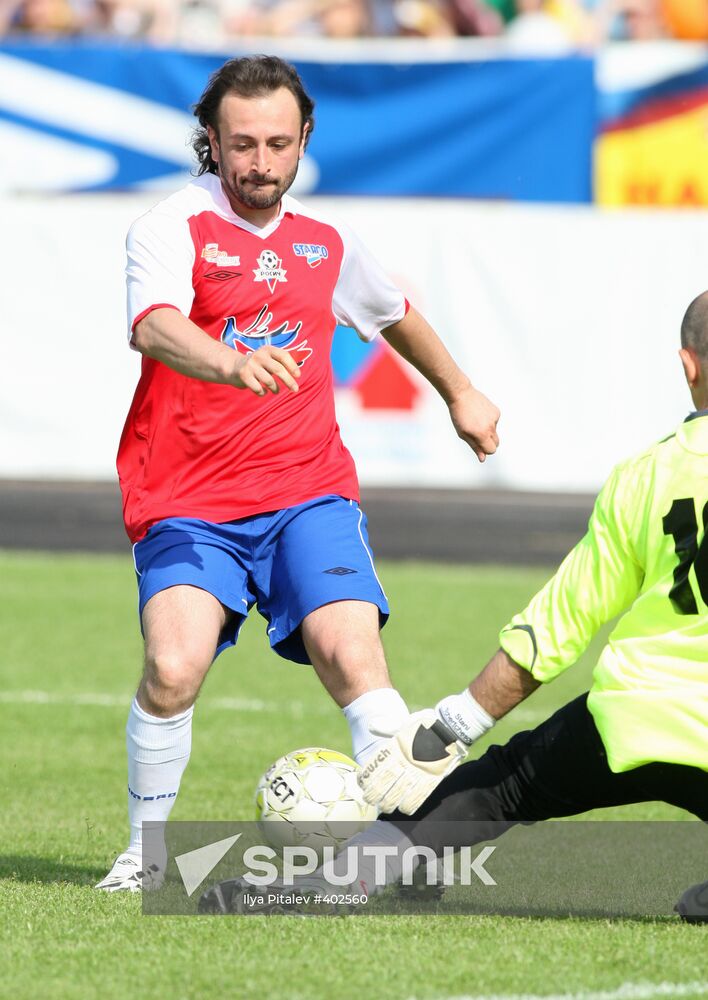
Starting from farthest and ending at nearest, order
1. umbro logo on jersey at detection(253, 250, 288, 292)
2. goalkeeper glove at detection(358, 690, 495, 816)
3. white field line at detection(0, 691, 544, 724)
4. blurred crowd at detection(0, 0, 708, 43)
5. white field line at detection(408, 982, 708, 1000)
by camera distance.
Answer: blurred crowd at detection(0, 0, 708, 43) < white field line at detection(0, 691, 544, 724) < umbro logo on jersey at detection(253, 250, 288, 292) < goalkeeper glove at detection(358, 690, 495, 816) < white field line at detection(408, 982, 708, 1000)

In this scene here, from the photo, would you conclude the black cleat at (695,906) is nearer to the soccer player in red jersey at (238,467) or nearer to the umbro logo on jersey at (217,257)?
the soccer player in red jersey at (238,467)

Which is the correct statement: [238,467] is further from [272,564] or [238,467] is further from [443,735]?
[443,735]

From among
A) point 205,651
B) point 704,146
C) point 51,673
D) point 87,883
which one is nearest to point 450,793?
point 205,651

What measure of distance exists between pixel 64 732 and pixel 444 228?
708 cm

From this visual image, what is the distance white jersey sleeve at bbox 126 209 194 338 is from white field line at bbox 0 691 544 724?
11.8ft

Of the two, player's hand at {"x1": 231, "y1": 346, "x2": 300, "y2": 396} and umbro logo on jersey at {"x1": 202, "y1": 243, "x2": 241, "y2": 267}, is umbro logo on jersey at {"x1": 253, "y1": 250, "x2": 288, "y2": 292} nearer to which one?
umbro logo on jersey at {"x1": 202, "y1": 243, "x2": 241, "y2": 267}

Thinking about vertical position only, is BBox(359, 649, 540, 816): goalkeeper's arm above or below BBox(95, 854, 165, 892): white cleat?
above

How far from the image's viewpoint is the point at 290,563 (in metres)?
5.00

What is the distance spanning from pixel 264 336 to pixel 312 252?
1.11 ft

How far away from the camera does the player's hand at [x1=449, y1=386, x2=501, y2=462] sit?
5500 mm

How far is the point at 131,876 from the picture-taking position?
4953 millimetres

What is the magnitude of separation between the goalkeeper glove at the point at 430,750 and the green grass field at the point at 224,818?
0.39 metres

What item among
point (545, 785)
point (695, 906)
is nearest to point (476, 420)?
point (545, 785)

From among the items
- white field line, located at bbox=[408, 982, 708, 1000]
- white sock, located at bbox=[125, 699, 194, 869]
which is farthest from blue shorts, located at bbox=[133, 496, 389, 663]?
white field line, located at bbox=[408, 982, 708, 1000]
